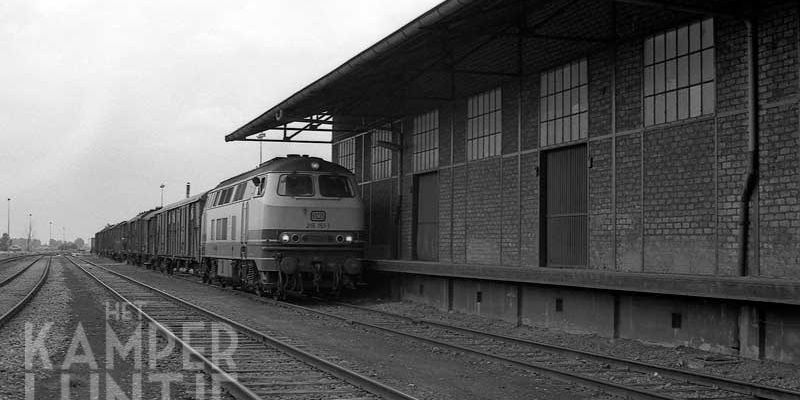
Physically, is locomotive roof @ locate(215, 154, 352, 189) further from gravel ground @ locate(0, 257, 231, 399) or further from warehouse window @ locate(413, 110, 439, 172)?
gravel ground @ locate(0, 257, 231, 399)

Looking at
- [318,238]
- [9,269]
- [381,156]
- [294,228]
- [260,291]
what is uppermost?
[381,156]

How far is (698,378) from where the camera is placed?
837 cm

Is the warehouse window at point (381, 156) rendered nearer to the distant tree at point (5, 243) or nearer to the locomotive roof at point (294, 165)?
the locomotive roof at point (294, 165)

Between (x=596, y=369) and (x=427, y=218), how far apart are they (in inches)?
423

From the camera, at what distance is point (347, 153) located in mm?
25797

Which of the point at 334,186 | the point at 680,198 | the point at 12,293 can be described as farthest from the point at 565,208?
the point at 12,293

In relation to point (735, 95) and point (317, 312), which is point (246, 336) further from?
point (735, 95)

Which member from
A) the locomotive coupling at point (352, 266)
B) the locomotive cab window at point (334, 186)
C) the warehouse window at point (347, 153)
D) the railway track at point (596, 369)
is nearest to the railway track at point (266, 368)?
the railway track at point (596, 369)

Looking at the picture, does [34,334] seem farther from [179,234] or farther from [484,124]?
[179,234]

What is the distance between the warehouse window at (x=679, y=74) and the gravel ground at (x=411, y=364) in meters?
4.94

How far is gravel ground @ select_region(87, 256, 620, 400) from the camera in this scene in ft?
26.9

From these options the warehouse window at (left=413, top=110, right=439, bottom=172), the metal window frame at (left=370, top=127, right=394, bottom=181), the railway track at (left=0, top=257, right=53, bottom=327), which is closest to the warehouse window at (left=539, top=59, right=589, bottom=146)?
the warehouse window at (left=413, top=110, right=439, bottom=172)

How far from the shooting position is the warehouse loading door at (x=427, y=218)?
19469 millimetres

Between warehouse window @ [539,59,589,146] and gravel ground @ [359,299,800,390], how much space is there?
142 inches
